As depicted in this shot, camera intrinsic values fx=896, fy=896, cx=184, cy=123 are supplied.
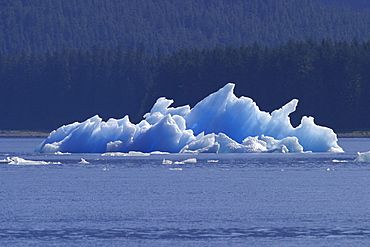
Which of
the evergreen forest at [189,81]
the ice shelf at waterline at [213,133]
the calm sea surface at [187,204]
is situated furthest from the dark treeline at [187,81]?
the calm sea surface at [187,204]

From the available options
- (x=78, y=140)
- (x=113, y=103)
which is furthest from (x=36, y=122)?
(x=78, y=140)

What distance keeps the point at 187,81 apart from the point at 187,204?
284ft

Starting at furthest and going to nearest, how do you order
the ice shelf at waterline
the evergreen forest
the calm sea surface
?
1. the evergreen forest
2. the ice shelf at waterline
3. the calm sea surface

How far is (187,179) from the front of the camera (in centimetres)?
3941

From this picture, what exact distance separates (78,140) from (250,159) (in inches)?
407

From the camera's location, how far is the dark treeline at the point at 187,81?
332 ft

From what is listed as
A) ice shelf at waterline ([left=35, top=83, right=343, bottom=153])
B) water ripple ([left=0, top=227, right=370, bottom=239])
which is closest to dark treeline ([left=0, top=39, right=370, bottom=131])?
ice shelf at waterline ([left=35, top=83, right=343, bottom=153])

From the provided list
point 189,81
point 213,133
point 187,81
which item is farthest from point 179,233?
point 187,81

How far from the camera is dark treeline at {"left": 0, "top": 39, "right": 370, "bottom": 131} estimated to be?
10125 centimetres

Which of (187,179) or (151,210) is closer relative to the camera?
(151,210)

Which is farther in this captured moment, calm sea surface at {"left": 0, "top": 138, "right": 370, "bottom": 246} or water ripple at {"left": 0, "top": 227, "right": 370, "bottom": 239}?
water ripple at {"left": 0, "top": 227, "right": 370, "bottom": 239}

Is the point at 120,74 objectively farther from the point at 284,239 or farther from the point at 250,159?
the point at 284,239

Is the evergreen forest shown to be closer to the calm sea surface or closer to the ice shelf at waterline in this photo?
the ice shelf at waterline

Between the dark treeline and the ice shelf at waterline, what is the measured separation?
1779 inches
